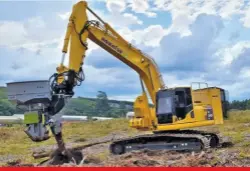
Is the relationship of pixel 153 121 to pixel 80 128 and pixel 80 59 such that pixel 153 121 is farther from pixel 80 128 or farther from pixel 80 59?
pixel 80 128

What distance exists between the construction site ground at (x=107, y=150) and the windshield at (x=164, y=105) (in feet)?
5.66

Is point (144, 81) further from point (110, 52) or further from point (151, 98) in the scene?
point (110, 52)

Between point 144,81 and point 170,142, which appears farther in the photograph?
point 144,81

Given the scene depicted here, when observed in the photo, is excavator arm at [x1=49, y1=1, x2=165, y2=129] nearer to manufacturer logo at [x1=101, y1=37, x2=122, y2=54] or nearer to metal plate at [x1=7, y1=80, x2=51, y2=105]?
manufacturer logo at [x1=101, y1=37, x2=122, y2=54]

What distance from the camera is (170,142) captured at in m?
16.9

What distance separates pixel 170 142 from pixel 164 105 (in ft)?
4.39

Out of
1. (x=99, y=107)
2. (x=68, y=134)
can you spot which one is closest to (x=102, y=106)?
(x=99, y=107)

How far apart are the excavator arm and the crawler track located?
1.79 feet

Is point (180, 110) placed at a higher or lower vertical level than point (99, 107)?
lower

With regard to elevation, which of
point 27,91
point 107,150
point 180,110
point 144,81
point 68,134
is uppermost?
point 144,81

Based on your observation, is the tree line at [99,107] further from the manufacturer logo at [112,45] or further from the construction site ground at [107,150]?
the manufacturer logo at [112,45]

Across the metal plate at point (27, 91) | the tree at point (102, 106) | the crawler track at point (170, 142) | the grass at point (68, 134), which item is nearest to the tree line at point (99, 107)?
the tree at point (102, 106)

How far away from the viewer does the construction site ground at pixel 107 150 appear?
11133 mm

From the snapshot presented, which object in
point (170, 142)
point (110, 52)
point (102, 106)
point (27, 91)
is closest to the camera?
point (27, 91)
